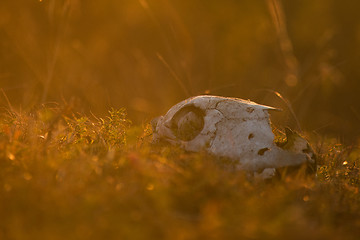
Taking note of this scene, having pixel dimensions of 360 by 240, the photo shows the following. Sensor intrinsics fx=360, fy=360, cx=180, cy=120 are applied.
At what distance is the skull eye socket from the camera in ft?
10.9

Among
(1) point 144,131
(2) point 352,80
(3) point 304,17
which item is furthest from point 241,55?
(1) point 144,131

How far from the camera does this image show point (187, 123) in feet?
10.9

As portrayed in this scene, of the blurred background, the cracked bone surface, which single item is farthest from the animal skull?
the blurred background

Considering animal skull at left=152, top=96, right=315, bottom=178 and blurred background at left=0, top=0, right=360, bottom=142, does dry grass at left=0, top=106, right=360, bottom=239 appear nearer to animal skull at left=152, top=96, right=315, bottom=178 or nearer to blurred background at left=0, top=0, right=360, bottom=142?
animal skull at left=152, top=96, right=315, bottom=178

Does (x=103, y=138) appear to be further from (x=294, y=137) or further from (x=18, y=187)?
(x=294, y=137)

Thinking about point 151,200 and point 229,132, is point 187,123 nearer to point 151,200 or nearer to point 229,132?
point 229,132

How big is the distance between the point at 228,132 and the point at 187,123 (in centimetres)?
40

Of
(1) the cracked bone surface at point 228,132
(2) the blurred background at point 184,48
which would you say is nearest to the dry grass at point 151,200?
(1) the cracked bone surface at point 228,132

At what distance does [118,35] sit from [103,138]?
554cm

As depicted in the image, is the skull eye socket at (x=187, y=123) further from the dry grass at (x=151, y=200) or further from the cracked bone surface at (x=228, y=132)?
the dry grass at (x=151, y=200)

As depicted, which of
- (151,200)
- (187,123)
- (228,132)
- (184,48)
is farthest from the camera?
(184,48)

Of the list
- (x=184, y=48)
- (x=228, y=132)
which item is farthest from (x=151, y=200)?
(x=184, y=48)

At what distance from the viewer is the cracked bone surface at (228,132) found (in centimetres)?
291

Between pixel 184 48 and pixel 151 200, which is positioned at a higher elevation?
pixel 184 48
